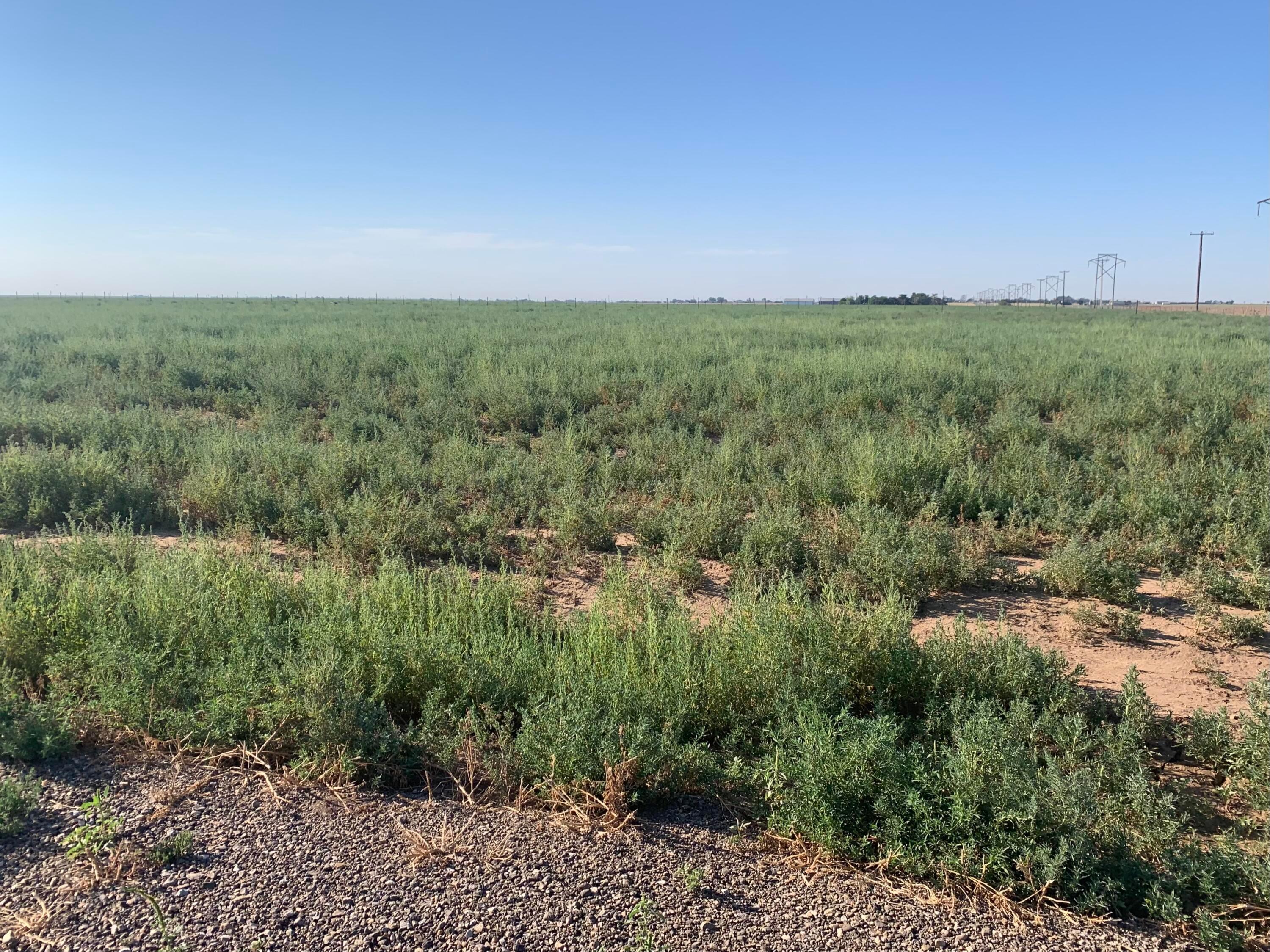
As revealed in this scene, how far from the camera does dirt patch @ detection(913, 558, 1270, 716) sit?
15.2 ft

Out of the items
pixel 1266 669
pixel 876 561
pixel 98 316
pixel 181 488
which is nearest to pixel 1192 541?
pixel 1266 669

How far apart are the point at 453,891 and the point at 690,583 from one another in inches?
145

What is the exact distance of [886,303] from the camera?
87.8 meters

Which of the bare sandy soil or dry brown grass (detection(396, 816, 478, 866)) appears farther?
the bare sandy soil

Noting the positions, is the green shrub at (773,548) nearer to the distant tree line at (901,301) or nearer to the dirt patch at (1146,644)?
the dirt patch at (1146,644)

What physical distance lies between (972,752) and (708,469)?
592 centimetres

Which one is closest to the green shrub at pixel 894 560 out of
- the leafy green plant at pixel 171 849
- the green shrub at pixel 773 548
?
the green shrub at pixel 773 548

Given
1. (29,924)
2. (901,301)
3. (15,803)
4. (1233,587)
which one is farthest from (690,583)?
(901,301)

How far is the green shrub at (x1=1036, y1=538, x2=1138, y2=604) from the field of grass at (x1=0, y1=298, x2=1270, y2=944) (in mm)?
35

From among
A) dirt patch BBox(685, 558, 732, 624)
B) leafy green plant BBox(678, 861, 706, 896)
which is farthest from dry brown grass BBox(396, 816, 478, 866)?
dirt patch BBox(685, 558, 732, 624)

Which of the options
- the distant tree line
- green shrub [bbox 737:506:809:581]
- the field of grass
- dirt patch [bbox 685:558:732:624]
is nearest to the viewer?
the field of grass

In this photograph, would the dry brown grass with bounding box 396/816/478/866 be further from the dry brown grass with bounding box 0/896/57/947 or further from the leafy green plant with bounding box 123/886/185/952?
the dry brown grass with bounding box 0/896/57/947

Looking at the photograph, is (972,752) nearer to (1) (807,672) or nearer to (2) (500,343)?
(1) (807,672)

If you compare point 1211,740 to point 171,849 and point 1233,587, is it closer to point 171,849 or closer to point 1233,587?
point 1233,587
